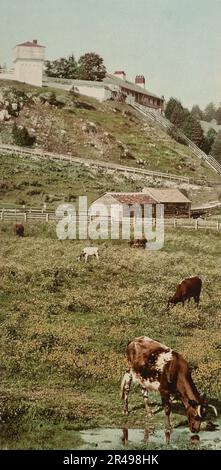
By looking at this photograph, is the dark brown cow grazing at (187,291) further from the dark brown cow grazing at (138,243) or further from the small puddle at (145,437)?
the small puddle at (145,437)

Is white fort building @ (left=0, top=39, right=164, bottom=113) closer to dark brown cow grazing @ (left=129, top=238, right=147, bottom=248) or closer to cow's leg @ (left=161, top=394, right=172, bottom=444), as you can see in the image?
dark brown cow grazing @ (left=129, top=238, right=147, bottom=248)

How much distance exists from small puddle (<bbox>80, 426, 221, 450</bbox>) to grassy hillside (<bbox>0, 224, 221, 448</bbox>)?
0.60ft

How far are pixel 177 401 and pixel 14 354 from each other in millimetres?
4017

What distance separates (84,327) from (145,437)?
3329mm

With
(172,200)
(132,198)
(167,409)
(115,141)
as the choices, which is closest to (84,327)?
(167,409)

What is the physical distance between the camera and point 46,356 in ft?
46.3

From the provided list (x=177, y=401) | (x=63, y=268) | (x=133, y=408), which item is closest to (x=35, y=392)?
(x=133, y=408)

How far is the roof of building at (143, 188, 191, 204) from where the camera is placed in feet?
66.4

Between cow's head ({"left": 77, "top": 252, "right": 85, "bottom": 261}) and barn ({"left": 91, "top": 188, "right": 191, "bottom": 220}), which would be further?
barn ({"left": 91, "top": 188, "right": 191, "bottom": 220})

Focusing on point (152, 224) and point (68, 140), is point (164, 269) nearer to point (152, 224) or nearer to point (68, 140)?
point (152, 224)

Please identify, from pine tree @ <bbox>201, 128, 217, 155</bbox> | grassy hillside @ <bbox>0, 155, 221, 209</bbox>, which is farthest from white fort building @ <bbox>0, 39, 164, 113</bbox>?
grassy hillside @ <bbox>0, 155, 221, 209</bbox>

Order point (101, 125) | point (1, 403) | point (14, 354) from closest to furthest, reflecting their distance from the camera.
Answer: point (1, 403)
point (14, 354)
point (101, 125)

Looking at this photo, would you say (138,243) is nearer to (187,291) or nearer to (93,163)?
(187,291)

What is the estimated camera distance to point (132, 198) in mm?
20094
